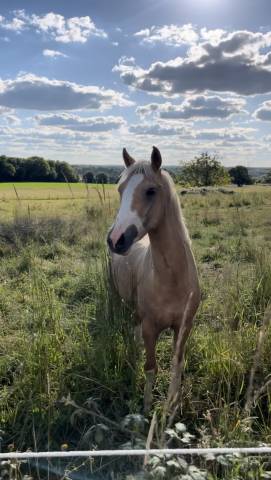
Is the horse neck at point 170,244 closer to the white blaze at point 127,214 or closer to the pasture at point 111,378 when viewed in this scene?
the white blaze at point 127,214

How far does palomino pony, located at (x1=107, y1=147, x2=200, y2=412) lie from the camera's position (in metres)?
2.72

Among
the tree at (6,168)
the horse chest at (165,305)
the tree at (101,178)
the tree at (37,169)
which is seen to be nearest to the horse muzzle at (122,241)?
the horse chest at (165,305)

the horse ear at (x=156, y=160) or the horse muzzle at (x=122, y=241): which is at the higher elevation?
the horse ear at (x=156, y=160)

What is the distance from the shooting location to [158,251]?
3.06 meters

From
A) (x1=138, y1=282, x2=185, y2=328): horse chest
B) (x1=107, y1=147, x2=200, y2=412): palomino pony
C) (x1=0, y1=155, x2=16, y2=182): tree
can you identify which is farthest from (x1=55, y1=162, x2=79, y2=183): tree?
(x1=0, y1=155, x2=16, y2=182): tree

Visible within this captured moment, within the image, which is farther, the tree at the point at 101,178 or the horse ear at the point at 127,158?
the tree at the point at 101,178

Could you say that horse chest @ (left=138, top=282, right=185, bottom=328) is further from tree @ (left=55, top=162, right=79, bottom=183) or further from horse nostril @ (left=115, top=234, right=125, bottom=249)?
tree @ (left=55, top=162, right=79, bottom=183)

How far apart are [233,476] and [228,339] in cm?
121

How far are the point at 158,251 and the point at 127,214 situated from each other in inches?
21.7

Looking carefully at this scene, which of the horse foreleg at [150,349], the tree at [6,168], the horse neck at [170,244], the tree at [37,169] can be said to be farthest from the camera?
the tree at [6,168]

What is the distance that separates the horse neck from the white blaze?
342 mm

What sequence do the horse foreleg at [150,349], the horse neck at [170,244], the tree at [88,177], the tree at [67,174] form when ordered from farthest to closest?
the tree at [67,174] → the tree at [88,177] → the horse foreleg at [150,349] → the horse neck at [170,244]

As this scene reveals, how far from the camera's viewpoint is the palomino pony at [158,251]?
107 inches

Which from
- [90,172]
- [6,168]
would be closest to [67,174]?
[90,172]
